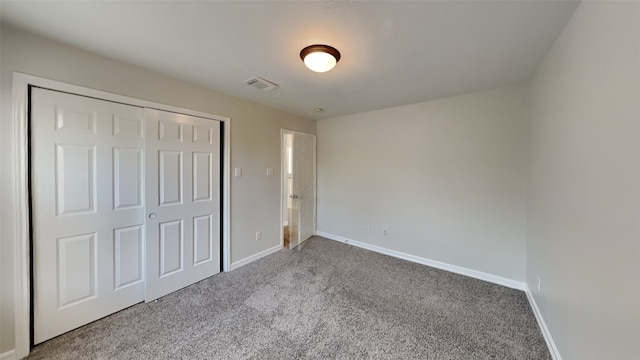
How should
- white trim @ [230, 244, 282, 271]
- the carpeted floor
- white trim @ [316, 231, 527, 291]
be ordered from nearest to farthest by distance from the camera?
1. the carpeted floor
2. white trim @ [316, 231, 527, 291]
3. white trim @ [230, 244, 282, 271]

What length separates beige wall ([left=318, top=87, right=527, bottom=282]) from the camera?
2.57m

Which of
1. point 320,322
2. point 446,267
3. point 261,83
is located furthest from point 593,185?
point 261,83

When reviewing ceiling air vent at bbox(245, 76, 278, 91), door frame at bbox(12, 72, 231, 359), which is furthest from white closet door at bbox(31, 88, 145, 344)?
ceiling air vent at bbox(245, 76, 278, 91)

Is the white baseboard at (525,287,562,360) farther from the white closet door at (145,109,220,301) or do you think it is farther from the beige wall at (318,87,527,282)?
the white closet door at (145,109,220,301)

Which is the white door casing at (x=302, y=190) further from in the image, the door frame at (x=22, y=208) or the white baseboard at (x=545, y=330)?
the white baseboard at (x=545, y=330)

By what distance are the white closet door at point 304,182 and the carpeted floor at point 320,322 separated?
→ 1.30m

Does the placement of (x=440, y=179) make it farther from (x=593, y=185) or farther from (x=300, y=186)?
(x=300, y=186)

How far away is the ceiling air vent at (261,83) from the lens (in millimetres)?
2363

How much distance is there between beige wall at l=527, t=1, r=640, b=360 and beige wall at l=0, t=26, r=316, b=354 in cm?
309

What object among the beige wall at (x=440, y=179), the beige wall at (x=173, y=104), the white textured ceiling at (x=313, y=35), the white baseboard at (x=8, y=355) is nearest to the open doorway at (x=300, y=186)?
the beige wall at (x=173, y=104)

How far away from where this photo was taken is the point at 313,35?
5.24 ft

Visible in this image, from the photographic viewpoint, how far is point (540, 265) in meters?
1.99

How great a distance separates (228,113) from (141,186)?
4.21ft

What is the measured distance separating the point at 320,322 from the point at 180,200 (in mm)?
1948
